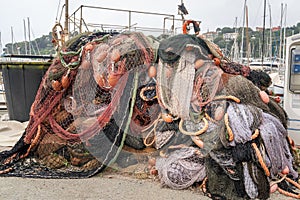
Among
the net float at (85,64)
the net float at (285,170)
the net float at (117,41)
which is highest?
the net float at (117,41)

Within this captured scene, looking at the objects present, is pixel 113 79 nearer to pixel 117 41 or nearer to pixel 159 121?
pixel 117 41

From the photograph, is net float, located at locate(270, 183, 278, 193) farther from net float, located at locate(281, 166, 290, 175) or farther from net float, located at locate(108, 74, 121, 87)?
net float, located at locate(108, 74, 121, 87)

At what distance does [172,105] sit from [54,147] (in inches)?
69.5

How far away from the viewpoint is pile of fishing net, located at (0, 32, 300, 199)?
11.9ft

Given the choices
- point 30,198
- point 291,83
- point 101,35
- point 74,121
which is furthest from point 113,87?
point 291,83

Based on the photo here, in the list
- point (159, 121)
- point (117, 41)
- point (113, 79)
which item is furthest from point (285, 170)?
point (117, 41)

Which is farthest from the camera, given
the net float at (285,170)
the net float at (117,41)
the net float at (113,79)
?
the net float at (117,41)

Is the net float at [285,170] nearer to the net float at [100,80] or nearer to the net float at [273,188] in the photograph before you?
the net float at [273,188]

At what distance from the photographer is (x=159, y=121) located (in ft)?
13.9

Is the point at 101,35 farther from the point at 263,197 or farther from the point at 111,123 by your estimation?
the point at 263,197

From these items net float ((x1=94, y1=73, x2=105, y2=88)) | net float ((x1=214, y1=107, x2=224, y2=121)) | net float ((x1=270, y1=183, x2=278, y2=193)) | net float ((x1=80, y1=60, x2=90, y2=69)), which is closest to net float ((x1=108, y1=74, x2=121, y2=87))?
net float ((x1=94, y1=73, x2=105, y2=88))

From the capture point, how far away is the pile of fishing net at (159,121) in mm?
3623

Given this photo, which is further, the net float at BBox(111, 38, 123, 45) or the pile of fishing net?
the net float at BBox(111, 38, 123, 45)

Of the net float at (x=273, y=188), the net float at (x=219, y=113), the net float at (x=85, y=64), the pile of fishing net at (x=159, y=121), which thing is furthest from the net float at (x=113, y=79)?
the net float at (x=273, y=188)
